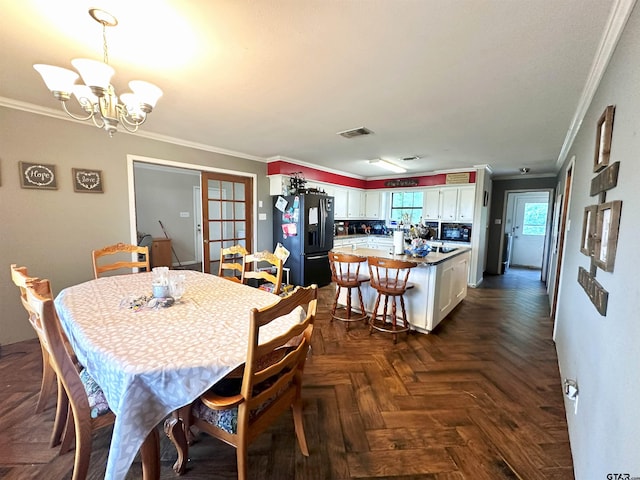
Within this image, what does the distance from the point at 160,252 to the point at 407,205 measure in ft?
18.5

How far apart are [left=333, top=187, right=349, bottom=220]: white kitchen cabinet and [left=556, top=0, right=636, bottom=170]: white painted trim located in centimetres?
392

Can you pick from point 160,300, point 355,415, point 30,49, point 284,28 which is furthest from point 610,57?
point 30,49

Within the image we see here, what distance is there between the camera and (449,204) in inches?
213

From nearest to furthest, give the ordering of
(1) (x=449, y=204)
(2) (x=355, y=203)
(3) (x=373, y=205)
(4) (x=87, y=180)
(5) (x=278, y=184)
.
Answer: (4) (x=87, y=180) < (5) (x=278, y=184) < (1) (x=449, y=204) < (2) (x=355, y=203) < (3) (x=373, y=205)

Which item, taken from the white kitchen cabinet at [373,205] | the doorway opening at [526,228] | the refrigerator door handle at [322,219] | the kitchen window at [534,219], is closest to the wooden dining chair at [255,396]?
the refrigerator door handle at [322,219]

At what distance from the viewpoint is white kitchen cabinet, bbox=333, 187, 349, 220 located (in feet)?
19.0

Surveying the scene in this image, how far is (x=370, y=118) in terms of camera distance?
8.68 ft

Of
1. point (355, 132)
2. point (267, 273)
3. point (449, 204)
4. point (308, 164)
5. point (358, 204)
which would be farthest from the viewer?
point (358, 204)

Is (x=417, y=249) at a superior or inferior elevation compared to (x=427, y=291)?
superior

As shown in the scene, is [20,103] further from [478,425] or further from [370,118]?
[478,425]

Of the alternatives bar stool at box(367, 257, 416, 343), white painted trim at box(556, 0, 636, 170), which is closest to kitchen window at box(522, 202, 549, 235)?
white painted trim at box(556, 0, 636, 170)

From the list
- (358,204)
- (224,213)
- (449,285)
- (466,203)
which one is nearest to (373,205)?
(358,204)

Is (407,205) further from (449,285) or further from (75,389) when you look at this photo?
(75,389)

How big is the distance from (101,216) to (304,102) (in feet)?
8.67
